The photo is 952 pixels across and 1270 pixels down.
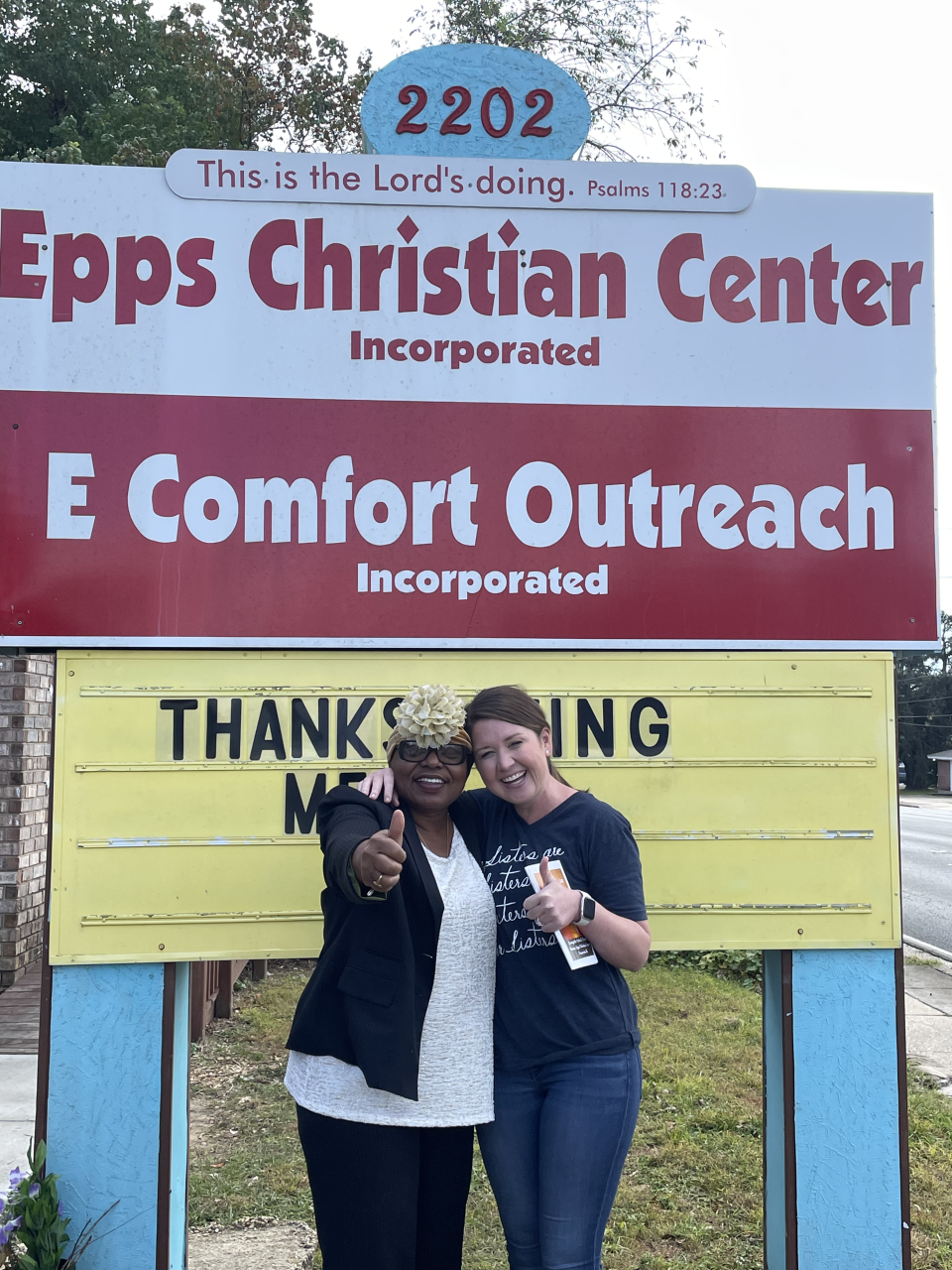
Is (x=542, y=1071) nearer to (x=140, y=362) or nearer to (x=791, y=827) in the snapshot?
(x=791, y=827)

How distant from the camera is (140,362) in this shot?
3.47 metres

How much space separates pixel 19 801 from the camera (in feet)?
23.3

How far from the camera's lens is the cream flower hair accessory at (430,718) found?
101 inches

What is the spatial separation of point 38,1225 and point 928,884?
1505 centimetres

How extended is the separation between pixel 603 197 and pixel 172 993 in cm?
304

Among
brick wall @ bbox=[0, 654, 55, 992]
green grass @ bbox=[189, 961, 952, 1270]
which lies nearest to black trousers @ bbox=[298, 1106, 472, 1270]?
green grass @ bbox=[189, 961, 952, 1270]

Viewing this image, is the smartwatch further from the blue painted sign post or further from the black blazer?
the blue painted sign post

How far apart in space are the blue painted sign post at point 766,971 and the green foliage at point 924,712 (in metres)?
71.3

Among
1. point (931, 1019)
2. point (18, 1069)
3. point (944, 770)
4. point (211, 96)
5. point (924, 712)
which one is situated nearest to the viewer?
point (18, 1069)

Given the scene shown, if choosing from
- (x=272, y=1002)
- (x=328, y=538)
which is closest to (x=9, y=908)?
(x=272, y=1002)

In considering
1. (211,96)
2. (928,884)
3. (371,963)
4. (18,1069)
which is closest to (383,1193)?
(371,963)

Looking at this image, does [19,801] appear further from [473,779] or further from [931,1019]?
[931,1019]

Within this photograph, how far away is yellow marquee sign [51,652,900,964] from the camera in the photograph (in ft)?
A: 11.0

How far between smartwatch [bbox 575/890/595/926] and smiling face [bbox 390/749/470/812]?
424 mm
